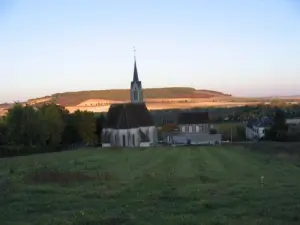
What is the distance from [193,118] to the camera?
106 meters

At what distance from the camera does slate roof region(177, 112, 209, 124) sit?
346 feet

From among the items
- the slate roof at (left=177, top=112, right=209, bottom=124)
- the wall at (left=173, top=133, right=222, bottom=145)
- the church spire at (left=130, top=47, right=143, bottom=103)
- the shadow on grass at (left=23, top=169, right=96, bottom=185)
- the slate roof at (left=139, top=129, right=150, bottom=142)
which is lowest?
the wall at (left=173, top=133, right=222, bottom=145)

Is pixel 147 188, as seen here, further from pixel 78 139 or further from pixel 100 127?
pixel 100 127

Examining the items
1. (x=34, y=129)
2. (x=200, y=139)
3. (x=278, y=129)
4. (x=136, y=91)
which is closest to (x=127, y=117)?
(x=200, y=139)

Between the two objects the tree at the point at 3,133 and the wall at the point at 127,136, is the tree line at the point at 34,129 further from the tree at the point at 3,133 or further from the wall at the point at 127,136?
the wall at the point at 127,136

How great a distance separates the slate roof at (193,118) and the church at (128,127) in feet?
69.9

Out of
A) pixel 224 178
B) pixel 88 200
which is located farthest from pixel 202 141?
pixel 88 200

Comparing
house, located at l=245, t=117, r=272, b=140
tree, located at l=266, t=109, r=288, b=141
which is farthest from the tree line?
house, located at l=245, t=117, r=272, b=140

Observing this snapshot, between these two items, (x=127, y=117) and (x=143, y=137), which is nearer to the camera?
(x=127, y=117)

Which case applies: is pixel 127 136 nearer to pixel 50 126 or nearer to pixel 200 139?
pixel 200 139

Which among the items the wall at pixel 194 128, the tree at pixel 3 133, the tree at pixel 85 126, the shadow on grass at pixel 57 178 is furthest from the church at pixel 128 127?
the shadow on grass at pixel 57 178

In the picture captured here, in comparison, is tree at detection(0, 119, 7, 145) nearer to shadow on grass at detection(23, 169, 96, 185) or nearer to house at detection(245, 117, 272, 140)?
house at detection(245, 117, 272, 140)

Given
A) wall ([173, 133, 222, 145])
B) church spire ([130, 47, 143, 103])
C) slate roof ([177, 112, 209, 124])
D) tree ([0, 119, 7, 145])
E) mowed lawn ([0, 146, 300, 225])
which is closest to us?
mowed lawn ([0, 146, 300, 225])

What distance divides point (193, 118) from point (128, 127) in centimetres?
2909
